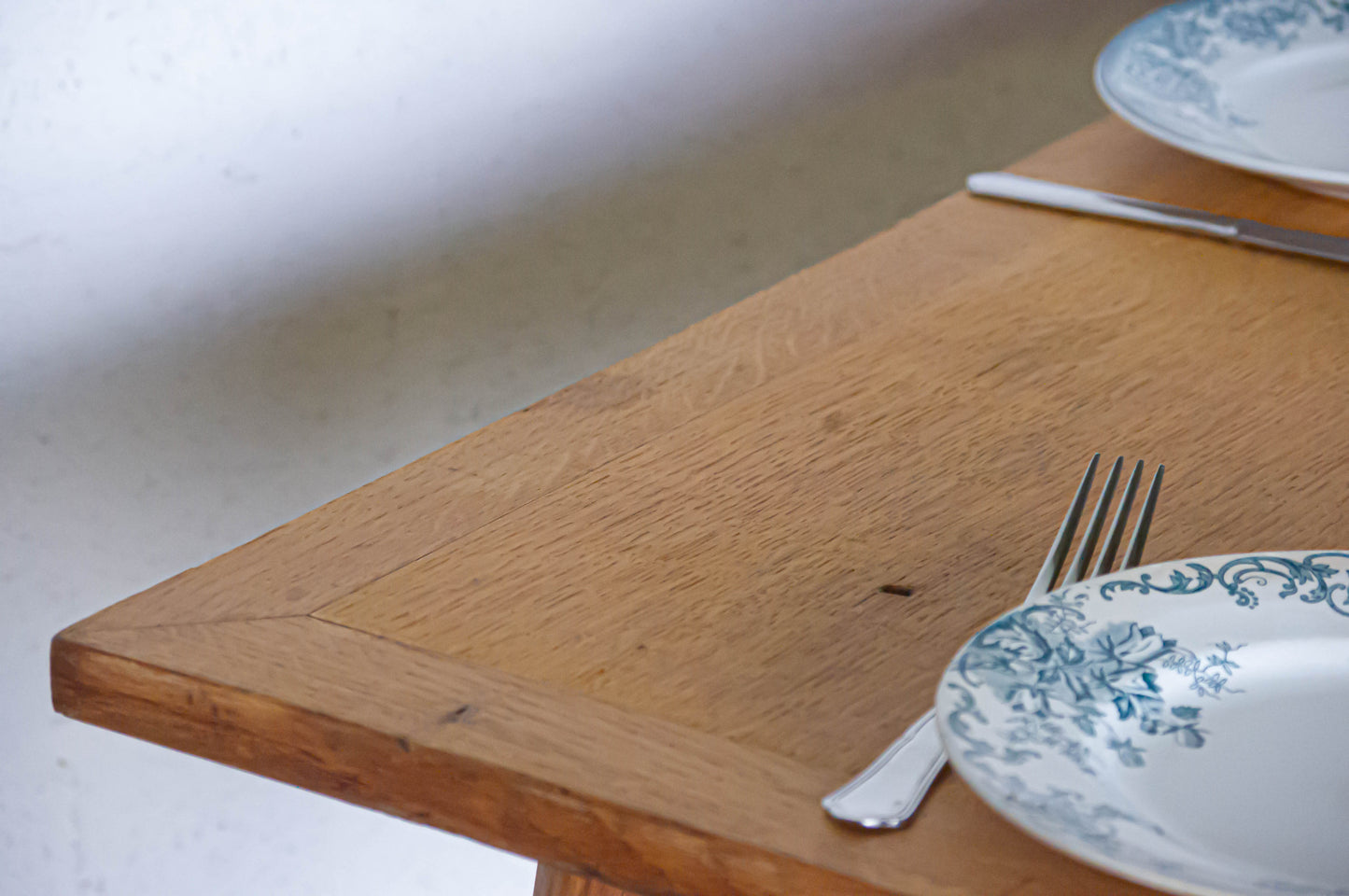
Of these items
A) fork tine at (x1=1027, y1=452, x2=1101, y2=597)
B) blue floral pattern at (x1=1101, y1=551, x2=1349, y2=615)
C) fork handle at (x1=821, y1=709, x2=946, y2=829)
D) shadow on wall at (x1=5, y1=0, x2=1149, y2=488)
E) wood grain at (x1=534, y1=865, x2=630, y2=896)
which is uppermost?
blue floral pattern at (x1=1101, y1=551, x2=1349, y2=615)

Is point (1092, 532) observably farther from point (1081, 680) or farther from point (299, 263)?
point (299, 263)

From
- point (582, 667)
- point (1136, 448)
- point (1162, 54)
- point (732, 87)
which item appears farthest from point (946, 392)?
point (732, 87)

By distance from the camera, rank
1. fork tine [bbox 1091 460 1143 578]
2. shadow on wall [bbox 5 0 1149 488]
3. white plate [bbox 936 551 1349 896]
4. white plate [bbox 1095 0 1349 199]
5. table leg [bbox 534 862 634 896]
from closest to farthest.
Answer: white plate [bbox 936 551 1349 896] < fork tine [bbox 1091 460 1143 578] < table leg [bbox 534 862 634 896] < white plate [bbox 1095 0 1349 199] < shadow on wall [bbox 5 0 1149 488]

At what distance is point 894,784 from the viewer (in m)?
0.32

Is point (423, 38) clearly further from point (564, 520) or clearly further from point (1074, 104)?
point (1074, 104)

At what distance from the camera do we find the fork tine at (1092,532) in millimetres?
380

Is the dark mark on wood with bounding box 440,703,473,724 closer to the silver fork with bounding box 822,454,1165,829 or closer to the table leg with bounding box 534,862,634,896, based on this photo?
the silver fork with bounding box 822,454,1165,829

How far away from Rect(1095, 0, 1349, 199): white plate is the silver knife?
28mm

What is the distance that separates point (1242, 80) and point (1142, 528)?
453 mm

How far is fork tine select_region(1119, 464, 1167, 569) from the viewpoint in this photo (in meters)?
0.38

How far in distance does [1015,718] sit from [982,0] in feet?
4.05

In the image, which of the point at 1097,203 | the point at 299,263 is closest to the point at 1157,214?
the point at 1097,203

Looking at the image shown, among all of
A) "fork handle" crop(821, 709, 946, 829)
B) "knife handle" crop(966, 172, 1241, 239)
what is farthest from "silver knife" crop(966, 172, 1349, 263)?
"fork handle" crop(821, 709, 946, 829)

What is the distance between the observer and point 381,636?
1.24 feet
